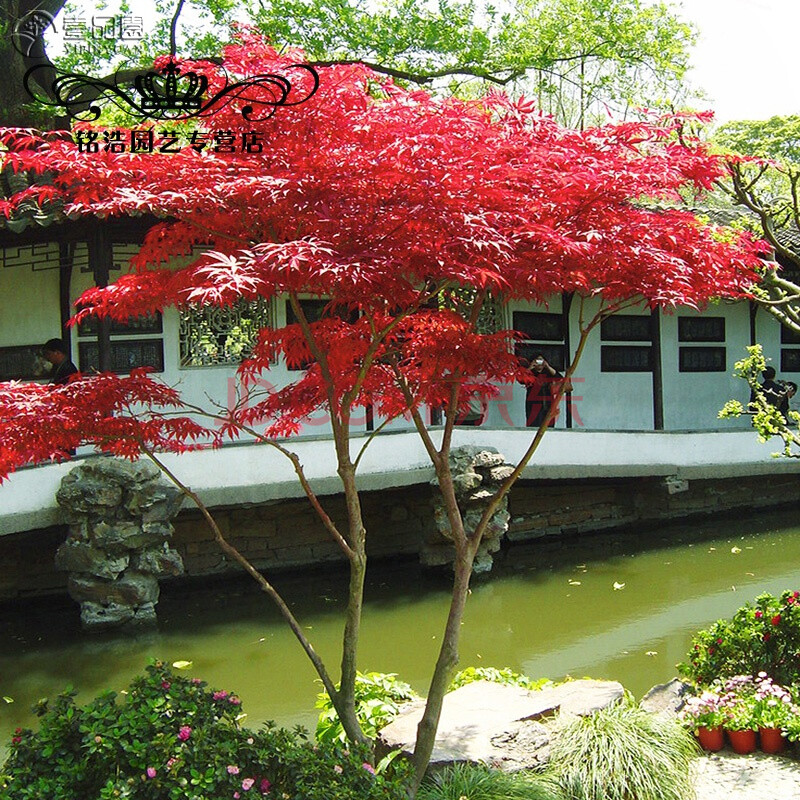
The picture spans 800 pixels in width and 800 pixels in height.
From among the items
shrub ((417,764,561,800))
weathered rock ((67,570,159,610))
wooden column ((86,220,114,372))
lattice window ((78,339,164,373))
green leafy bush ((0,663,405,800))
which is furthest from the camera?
lattice window ((78,339,164,373))

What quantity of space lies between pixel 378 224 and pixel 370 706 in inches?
115

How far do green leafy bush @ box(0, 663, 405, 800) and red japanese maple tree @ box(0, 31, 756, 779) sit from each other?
0.85m

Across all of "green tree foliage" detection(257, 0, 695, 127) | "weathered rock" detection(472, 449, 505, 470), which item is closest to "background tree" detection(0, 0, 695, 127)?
"green tree foliage" detection(257, 0, 695, 127)

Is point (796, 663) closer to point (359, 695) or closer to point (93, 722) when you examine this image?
point (359, 695)

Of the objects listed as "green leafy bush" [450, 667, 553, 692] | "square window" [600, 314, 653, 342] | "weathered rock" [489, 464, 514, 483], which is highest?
"square window" [600, 314, 653, 342]

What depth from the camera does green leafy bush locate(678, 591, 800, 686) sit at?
5863 mm

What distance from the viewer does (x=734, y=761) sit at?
520 cm

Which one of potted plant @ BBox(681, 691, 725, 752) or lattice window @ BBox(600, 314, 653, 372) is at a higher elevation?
lattice window @ BBox(600, 314, 653, 372)

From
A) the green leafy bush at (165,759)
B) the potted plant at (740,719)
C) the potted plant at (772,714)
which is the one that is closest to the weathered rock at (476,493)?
the potted plant at (740,719)

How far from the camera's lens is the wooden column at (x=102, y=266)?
31.9ft

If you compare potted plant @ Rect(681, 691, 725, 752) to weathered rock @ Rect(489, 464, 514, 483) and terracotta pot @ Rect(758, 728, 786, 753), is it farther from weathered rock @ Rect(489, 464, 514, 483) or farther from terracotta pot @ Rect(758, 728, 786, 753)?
weathered rock @ Rect(489, 464, 514, 483)

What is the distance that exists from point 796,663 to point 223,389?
7417 mm

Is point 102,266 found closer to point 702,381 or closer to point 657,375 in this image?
point 657,375

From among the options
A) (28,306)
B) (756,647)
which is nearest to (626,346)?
(28,306)
